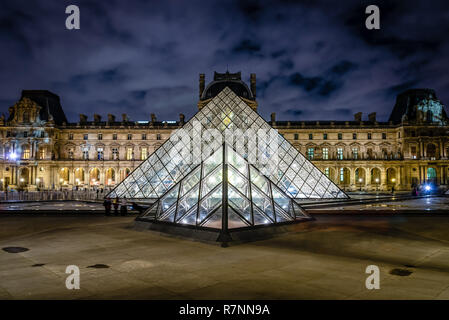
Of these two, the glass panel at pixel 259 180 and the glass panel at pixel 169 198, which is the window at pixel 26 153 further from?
the glass panel at pixel 259 180

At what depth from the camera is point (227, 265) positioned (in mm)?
5316

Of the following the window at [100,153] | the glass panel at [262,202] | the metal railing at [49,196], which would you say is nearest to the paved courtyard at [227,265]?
the glass panel at [262,202]

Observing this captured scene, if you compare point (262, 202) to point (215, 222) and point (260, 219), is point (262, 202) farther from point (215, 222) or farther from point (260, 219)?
point (215, 222)

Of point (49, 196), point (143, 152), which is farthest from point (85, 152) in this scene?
point (49, 196)

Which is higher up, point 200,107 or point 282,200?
point 200,107

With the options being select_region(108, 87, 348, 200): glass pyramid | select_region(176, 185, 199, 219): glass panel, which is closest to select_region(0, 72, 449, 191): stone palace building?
select_region(108, 87, 348, 200): glass pyramid

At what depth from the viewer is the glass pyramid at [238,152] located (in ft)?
57.3

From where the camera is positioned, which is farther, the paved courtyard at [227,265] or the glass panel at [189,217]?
the glass panel at [189,217]

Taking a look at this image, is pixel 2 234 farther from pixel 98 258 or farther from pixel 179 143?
pixel 179 143

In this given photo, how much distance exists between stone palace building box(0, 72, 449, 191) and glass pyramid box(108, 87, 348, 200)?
90.1 ft

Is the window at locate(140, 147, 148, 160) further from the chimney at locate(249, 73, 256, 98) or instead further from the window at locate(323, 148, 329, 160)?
the window at locate(323, 148, 329, 160)

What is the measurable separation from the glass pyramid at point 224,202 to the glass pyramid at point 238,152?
677cm

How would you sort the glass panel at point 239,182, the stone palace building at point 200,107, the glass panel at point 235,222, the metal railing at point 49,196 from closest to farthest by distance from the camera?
the glass panel at point 235,222 → the glass panel at point 239,182 → the metal railing at point 49,196 → the stone palace building at point 200,107
